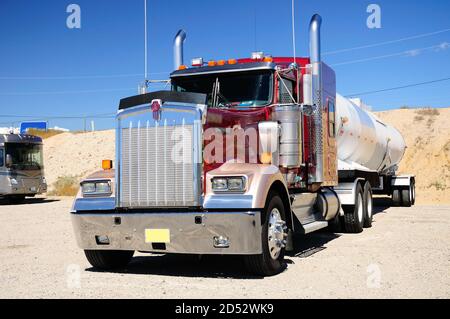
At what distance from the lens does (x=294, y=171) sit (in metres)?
8.89

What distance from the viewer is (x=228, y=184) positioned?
6.84 meters

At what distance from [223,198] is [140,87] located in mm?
3562

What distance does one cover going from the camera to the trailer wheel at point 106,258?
798 centimetres

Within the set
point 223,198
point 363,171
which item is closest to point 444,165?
point 363,171

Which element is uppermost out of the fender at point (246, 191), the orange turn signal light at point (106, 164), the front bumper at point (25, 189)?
the orange turn signal light at point (106, 164)

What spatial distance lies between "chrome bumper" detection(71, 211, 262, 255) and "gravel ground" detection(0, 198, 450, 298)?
0.44 m

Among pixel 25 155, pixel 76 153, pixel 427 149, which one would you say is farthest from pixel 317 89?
pixel 76 153

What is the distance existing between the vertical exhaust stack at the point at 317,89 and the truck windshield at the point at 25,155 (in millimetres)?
19771

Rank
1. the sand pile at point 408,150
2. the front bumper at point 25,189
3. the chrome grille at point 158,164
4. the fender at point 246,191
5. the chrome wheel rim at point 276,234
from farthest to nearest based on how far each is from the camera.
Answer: the sand pile at point 408,150 → the front bumper at point 25,189 → the chrome wheel rim at point 276,234 → the chrome grille at point 158,164 → the fender at point 246,191

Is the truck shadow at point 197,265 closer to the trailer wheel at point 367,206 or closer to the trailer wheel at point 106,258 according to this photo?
the trailer wheel at point 106,258

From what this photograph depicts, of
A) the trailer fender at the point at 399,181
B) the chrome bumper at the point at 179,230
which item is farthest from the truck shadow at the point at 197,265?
the trailer fender at the point at 399,181

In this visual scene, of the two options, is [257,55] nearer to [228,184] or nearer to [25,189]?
[228,184]
